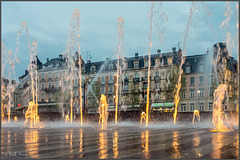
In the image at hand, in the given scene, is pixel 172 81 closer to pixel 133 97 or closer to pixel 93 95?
pixel 133 97

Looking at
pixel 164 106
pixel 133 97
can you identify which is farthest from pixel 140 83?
pixel 164 106

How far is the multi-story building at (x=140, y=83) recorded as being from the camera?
60.5 m

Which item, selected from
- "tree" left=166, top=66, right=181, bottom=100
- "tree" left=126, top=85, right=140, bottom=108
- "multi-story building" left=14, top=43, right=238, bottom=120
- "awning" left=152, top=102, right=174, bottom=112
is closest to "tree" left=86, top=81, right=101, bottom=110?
"multi-story building" left=14, top=43, right=238, bottom=120

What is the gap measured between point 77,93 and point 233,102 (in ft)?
129

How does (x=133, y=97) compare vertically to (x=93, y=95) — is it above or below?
below

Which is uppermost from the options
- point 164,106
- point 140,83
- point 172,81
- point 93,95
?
point 172,81

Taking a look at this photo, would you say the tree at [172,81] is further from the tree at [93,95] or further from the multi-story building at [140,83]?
the tree at [93,95]

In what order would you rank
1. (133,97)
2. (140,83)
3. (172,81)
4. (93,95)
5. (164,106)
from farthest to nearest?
(93,95) → (140,83) → (164,106) → (133,97) → (172,81)

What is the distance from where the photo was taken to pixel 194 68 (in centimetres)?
6281

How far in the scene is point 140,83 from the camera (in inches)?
2667

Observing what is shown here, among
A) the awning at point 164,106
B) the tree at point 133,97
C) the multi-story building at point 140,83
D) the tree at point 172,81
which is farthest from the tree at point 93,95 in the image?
the tree at point 172,81

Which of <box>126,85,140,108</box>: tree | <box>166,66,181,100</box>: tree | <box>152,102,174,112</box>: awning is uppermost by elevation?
<box>166,66,181,100</box>: tree

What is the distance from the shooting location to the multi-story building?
60.5 meters

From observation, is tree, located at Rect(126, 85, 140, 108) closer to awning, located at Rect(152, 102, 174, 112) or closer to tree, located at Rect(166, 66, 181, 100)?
awning, located at Rect(152, 102, 174, 112)
